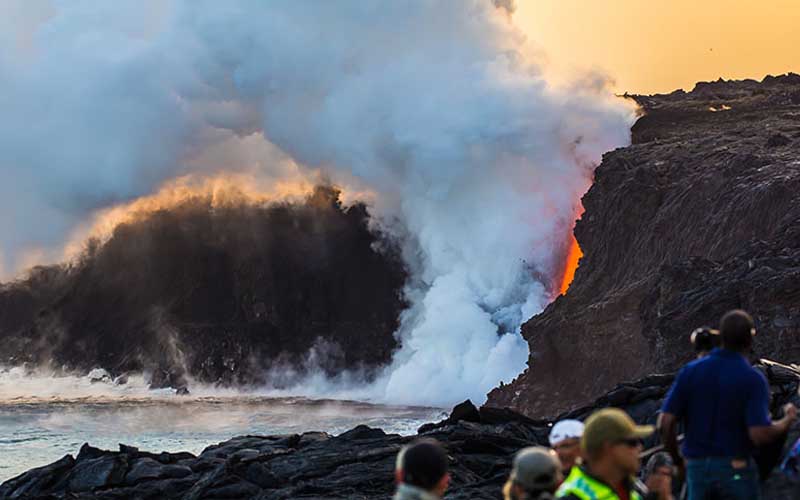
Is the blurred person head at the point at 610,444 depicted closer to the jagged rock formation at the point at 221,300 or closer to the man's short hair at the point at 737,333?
the man's short hair at the point at 737,333

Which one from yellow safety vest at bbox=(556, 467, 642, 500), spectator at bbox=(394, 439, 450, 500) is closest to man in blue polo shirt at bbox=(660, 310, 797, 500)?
yellow safety vest at bbox=(556, 467, 642, 500)

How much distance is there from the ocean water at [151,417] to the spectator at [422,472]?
123 ft

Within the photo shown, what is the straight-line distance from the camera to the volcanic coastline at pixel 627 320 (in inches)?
1016

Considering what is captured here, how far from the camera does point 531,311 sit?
73688 millimetres

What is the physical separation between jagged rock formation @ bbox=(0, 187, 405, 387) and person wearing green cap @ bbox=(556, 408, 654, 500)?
284 feet

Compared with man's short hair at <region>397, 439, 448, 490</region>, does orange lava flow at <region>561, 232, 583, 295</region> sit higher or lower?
higher

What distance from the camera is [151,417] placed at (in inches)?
2822

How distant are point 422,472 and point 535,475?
2.52 ft

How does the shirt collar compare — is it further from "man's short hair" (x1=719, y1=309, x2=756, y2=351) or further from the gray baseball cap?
"man's short hair" (x1=719, y1=309, x2=756, y2=351)

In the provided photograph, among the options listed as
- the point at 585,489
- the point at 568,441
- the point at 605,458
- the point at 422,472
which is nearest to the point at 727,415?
the point at 568,441

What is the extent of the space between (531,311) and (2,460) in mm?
33708

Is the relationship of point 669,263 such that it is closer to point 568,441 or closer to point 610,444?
point 568,441

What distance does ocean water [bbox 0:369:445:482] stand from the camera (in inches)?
2180

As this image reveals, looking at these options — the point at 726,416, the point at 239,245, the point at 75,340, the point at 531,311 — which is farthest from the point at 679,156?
the point at 75,340
